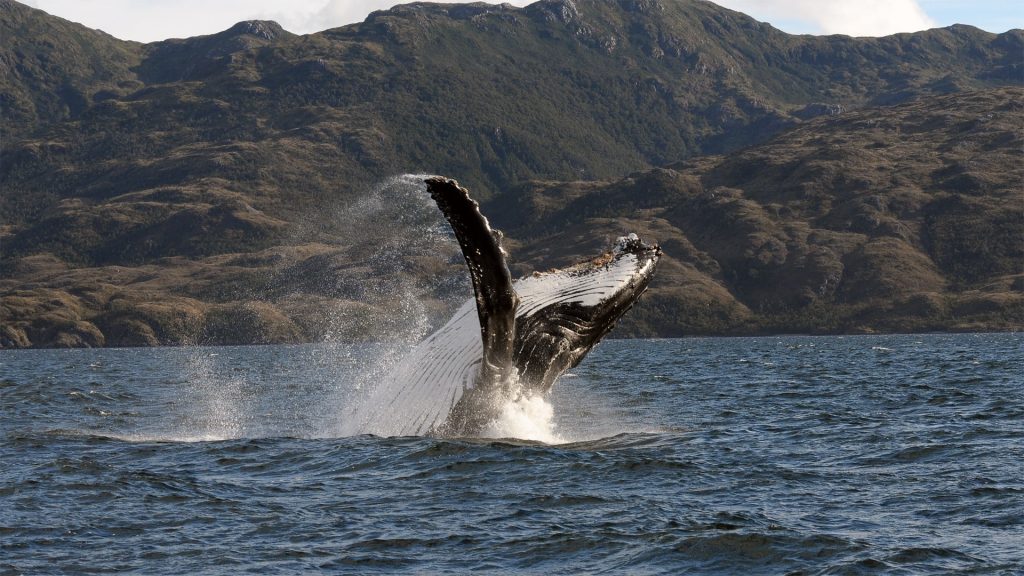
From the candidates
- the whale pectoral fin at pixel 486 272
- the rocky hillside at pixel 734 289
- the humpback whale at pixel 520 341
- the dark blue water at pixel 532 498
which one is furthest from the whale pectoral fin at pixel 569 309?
the rocky hillside at pixel 734 289

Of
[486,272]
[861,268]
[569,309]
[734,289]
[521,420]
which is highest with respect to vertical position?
[486,272]

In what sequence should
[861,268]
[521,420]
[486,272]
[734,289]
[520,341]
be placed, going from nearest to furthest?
[486,272] → [520,341] → [521,420] → [861,268] → [734,289]

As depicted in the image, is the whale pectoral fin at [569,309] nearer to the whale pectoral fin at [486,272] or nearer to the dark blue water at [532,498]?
the whale pectoral fin at [486,272]

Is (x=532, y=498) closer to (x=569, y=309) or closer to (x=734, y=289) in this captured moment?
(x=569, y=309)

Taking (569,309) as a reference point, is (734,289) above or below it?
below

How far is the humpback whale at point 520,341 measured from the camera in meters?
13.3

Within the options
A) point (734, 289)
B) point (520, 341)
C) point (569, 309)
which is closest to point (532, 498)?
point (520, 341)

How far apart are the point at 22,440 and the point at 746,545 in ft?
42.1

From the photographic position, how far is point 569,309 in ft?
44.3

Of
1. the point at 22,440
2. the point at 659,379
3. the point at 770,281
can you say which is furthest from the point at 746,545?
the point at 770,281

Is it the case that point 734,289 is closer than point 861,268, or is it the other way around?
point 861,268

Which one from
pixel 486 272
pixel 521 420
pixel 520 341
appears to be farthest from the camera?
pixel 521 420

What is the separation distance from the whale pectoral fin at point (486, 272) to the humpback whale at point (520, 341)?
2 cm

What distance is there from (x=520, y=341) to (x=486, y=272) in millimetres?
1797
